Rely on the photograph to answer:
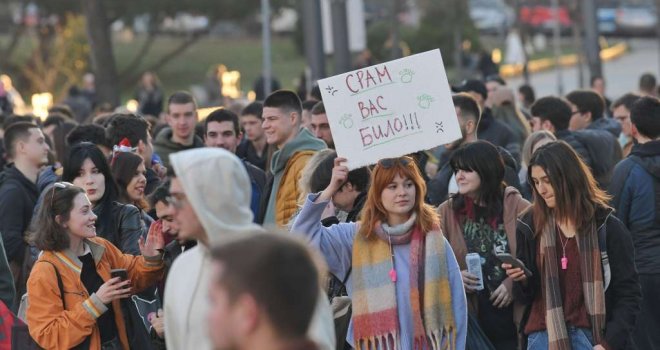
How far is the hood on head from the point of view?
4.69m

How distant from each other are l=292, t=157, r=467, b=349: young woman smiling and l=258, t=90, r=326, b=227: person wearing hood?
185cm

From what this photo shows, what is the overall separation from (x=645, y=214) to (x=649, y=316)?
2.07 feet

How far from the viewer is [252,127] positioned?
12.1 meters

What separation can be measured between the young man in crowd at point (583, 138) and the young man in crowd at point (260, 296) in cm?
749

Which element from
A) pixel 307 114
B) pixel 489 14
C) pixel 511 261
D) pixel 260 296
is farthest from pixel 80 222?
pixel 489 14

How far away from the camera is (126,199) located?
9.07 metres

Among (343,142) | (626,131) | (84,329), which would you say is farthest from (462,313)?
(626,131)

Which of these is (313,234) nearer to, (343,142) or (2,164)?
(343,142)

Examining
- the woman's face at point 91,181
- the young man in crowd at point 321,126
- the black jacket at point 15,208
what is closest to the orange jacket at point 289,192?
the young man in crowd at point 321,126

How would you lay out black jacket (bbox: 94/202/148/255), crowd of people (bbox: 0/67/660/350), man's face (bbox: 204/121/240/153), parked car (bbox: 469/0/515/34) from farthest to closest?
parked car (bbox: 469/0/515/34) → man's face (bbox: 204/121/240/153) → black jacket (bbox: 94/202/148/255) → crowd of people (bbox: 0/67/660/350)

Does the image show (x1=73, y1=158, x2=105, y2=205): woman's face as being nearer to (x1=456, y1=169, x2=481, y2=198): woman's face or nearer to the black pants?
(x1=456, y1=169, x2=481, y2=198): woman's face

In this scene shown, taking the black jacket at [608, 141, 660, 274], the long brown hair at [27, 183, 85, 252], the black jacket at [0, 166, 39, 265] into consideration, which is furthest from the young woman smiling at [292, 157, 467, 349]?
the black jacket at [0, 166, 39, 265]

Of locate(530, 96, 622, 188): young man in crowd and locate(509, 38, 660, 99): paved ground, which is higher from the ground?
locate(530, 96, 622, 188): young man in crowd

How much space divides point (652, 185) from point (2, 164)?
5725 mm
